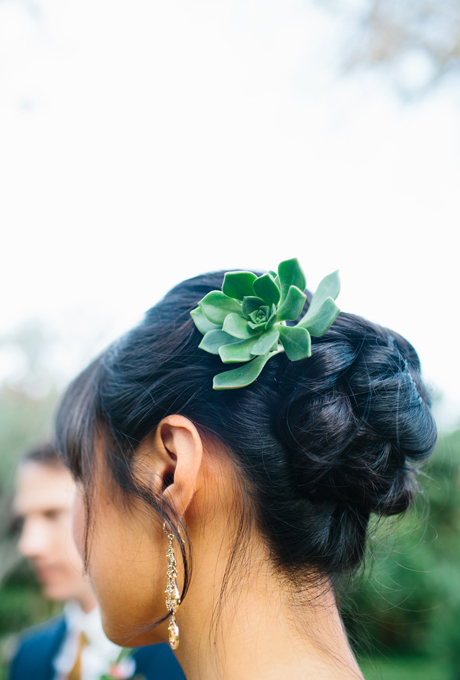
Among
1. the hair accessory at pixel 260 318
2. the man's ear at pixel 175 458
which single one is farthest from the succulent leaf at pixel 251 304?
the man's ear at pixel 175 458

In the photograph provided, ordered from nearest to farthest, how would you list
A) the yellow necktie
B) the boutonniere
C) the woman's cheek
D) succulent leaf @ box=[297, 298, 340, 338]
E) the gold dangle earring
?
succulent leaf @ box=[297, 298, 340, 338]
the gold dangle earring
the woman's cheek
the boutonniere
the yellow necktie

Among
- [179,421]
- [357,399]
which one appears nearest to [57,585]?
[179,421]

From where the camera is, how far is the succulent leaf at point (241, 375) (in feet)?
2.56

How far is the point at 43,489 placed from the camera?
2520mm

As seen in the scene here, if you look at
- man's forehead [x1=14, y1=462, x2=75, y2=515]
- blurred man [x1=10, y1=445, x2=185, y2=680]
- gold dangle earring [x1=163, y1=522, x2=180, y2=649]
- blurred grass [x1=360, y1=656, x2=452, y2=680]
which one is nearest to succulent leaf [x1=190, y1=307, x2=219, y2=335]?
gold dangle earring [x1=163, y1=522, x2=180, y2=649]

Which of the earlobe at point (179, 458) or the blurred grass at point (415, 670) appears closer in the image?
the earlobe at point (179, 458)

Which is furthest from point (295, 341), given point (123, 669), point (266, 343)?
point (123, 669)

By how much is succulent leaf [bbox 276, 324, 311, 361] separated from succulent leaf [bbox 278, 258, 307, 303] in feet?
0.24

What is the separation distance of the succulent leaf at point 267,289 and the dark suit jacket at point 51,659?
190 cm

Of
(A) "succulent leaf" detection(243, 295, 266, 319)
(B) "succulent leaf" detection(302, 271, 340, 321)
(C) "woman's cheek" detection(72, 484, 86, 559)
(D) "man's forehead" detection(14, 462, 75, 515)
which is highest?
(B) "succulent leaf" detection(302, 271, 340, 321)

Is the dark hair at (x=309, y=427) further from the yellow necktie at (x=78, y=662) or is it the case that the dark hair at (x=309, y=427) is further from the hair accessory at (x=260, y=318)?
the yellow necktie at (x=78, y=662)

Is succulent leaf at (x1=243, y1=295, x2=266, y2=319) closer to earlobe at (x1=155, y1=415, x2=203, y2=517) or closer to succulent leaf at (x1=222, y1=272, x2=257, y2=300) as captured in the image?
succulent leaf at (x1=222, y1=272, x2=257, y2=300)

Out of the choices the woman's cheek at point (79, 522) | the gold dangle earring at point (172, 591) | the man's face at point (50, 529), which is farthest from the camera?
the man's face at point (50, 529)

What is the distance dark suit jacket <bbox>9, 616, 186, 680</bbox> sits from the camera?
1968mm
